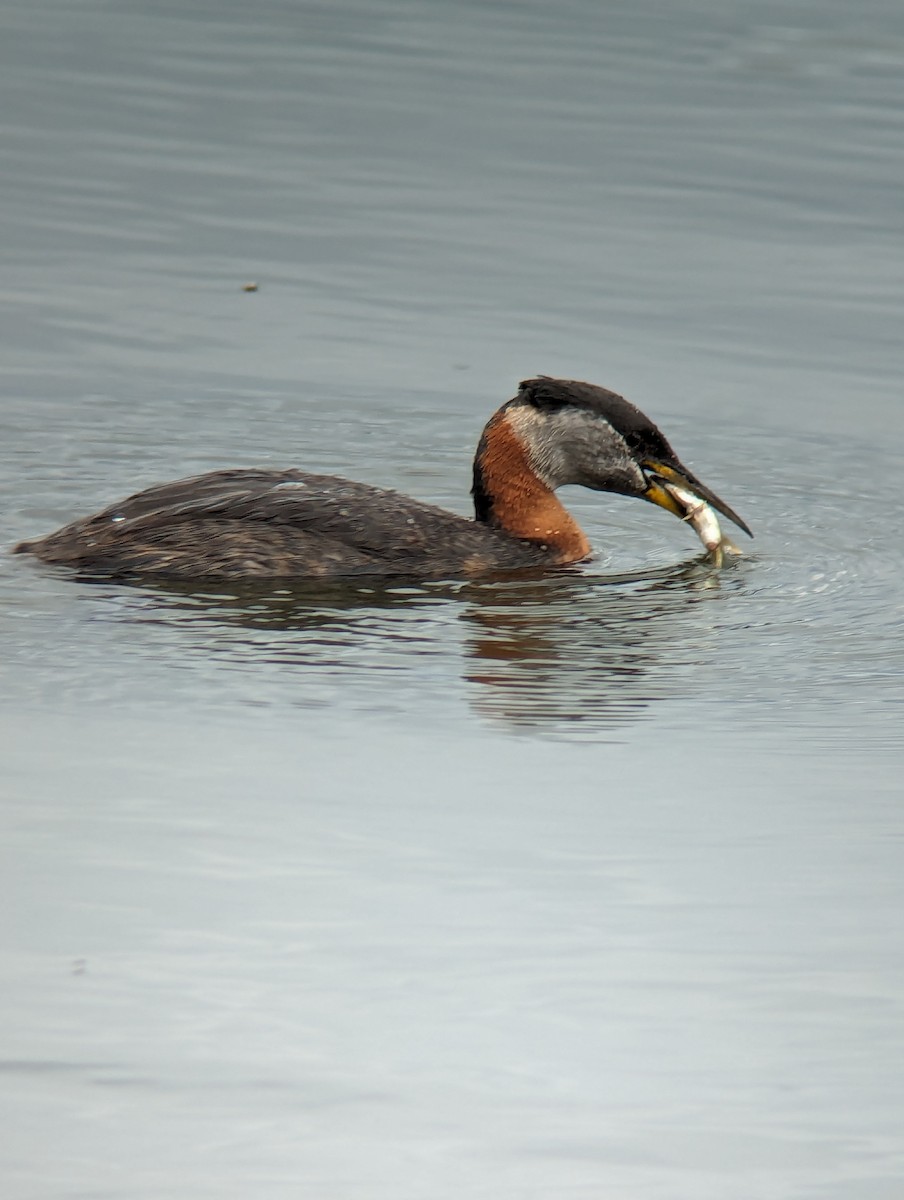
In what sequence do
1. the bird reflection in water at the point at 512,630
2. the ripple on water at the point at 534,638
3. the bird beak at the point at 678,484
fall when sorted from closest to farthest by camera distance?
the ripple on water at the point at 534,638 < the bird reflection in water at the point at 512,630 < the bird beak at the point at 678,484

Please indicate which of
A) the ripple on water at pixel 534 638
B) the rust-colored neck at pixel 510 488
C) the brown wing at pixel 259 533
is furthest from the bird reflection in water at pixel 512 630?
the rust-colored neck at pixel 510 488

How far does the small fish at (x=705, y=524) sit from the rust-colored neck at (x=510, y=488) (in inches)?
18.2

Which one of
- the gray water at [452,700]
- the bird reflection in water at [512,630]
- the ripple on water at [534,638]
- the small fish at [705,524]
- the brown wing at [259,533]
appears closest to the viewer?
the gray water at [452,700]

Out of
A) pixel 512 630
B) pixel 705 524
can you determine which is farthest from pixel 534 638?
pixel 705 524

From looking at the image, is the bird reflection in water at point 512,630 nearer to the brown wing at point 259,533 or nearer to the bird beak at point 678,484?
the brown wing at point 259,533

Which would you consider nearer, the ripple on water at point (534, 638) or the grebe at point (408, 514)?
the ripple on water at point (534, 638)

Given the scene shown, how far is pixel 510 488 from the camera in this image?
33.7ft

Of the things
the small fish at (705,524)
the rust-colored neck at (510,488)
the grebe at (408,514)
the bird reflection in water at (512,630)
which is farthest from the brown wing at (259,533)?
the small fish at (705,524)

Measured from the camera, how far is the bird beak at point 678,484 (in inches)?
397

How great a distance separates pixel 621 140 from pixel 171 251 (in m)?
4.32

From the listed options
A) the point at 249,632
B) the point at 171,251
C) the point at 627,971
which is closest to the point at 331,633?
the point at 249,632

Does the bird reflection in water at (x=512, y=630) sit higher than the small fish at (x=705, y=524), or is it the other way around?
the small fish at (x=705, y=524)

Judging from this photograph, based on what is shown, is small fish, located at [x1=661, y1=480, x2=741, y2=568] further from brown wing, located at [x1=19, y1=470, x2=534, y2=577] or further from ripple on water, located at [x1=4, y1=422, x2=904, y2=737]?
brown wing, located at [x1=19, y1=470, x2=534, y2=577]

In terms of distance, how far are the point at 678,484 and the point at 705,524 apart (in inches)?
12.0
